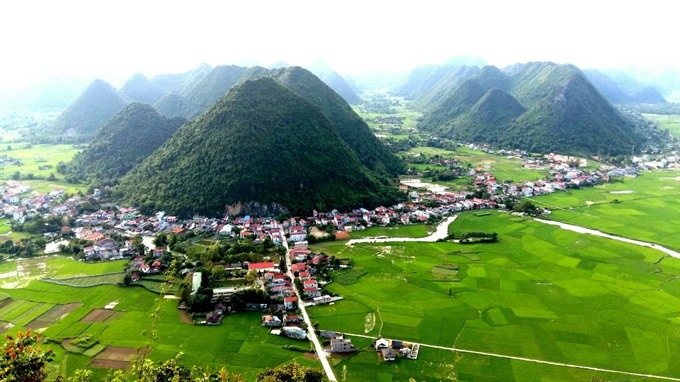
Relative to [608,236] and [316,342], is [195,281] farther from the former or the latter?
[608,236]

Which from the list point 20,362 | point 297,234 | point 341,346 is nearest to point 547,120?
point 297,234

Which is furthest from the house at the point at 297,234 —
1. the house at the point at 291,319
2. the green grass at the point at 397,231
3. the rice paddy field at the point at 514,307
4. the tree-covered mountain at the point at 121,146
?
the tree-covered mountain at the point at 121,146

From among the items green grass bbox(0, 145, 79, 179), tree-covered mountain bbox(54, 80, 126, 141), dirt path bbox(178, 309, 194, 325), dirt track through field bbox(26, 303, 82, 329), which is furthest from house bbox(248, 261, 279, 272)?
tree-covered mountain bbox(54, 80, 126, 141)

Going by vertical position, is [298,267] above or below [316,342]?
above

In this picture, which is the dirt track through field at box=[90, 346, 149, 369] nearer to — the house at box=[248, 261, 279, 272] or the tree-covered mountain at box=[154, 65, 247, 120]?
the house at box=[248, 261, 279, 272]

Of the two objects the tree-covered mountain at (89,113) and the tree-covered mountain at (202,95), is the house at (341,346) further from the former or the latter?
the tree-covered mountain at (89,113)

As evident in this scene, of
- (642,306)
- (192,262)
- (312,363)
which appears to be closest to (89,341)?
(192,262)
